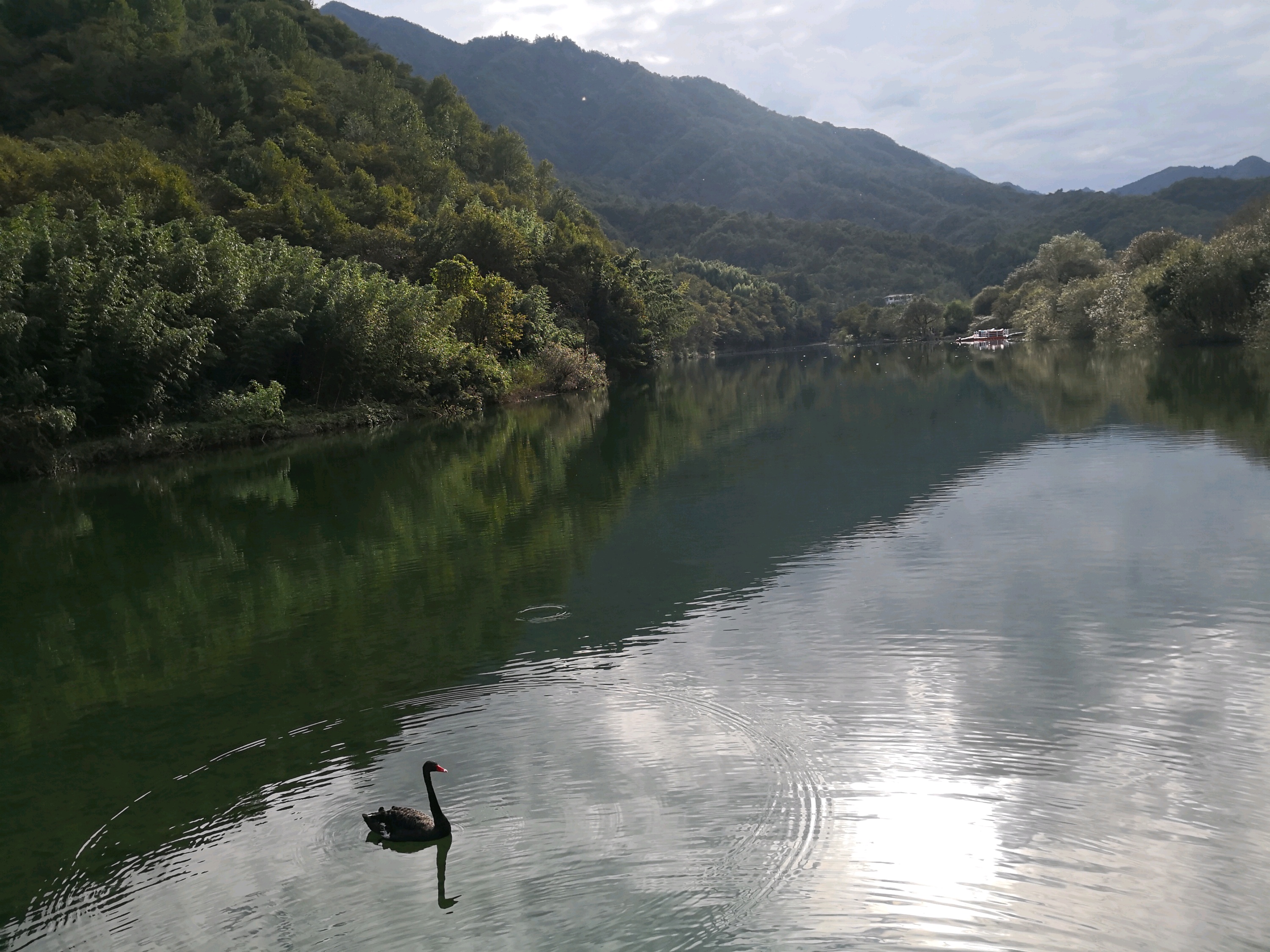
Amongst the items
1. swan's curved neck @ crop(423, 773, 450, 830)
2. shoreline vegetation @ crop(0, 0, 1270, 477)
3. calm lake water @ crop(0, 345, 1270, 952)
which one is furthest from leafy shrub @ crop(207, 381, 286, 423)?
swan's curved neck @ crop(423, 773, 450, 830)

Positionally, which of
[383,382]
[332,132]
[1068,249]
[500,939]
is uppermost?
[332,132]

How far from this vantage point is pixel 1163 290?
55.5 m

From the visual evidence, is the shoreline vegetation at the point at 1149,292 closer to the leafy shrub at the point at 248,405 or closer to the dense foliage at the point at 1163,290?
the dense foliage at the point at 1163,290

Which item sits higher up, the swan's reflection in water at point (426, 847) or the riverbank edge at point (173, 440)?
the riverbank edge at point (173, 440)

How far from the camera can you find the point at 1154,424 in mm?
22906

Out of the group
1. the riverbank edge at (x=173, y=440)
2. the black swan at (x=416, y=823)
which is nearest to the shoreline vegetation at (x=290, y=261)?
the riverbank edge at (x=173, y=440)

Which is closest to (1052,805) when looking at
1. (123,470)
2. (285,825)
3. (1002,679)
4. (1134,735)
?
(1134,735)

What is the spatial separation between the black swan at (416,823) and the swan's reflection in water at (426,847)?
26mm

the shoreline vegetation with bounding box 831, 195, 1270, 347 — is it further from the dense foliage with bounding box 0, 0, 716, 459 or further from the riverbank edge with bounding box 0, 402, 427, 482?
the riverbank edge with bounding box 0, 402, 427, 482

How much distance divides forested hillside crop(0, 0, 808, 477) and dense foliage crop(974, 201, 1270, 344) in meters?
31.8

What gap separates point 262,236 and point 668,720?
4632 cm

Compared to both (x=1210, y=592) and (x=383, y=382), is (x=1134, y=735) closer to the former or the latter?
(x=1210, y=592)

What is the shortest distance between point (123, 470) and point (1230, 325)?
5588cm

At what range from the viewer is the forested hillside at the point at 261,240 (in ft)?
88.0
